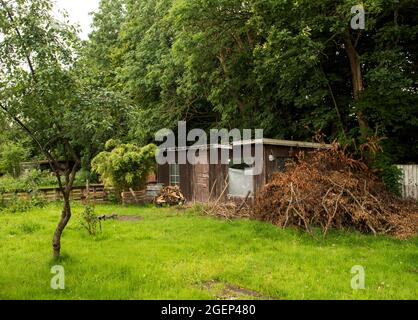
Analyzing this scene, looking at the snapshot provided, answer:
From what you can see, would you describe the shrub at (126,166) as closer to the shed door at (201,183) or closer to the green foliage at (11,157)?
the shed door at (201,183)

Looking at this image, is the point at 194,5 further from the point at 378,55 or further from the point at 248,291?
the point at 248,291

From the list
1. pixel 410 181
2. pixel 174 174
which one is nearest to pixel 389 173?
pixel 410 181

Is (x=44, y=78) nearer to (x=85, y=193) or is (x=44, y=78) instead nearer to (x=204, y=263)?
(x=204, y=263)

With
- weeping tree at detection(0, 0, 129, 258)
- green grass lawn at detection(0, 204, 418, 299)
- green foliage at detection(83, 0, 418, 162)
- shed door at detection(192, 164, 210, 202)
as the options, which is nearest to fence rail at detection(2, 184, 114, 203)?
green foliage at detection(83, 0, 418, 162)

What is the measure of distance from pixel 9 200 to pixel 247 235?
11.9 m

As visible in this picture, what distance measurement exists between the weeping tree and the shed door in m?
10.0

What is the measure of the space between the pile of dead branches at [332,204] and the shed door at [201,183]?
199 inches

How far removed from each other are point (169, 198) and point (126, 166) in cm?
269

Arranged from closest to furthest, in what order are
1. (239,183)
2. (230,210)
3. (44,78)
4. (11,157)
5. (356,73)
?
(44,78) < (230,210) < (239,183) < (356,73) < (11,157)

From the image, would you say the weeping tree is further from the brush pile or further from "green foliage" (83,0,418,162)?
the brush pile

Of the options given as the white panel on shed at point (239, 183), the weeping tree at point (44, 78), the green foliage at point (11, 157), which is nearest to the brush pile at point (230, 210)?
the white panel on shed at point (239, 183)

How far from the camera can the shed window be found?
19.3 metres

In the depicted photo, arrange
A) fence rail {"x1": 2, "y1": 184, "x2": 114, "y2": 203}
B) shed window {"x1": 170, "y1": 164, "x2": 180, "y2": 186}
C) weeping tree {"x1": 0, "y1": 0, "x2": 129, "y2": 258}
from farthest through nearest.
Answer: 1. fence rail {"x1": 2, "y1": 184, "x2": 114, "y2": 203}
2. shed window {"x1": 170, "y1": 164, "x2": 180, "y2": 186}
3. weeping tree {"x1": 0, "y1": 0, "x2": 129, "y2": 258}

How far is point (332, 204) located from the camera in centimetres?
1052
